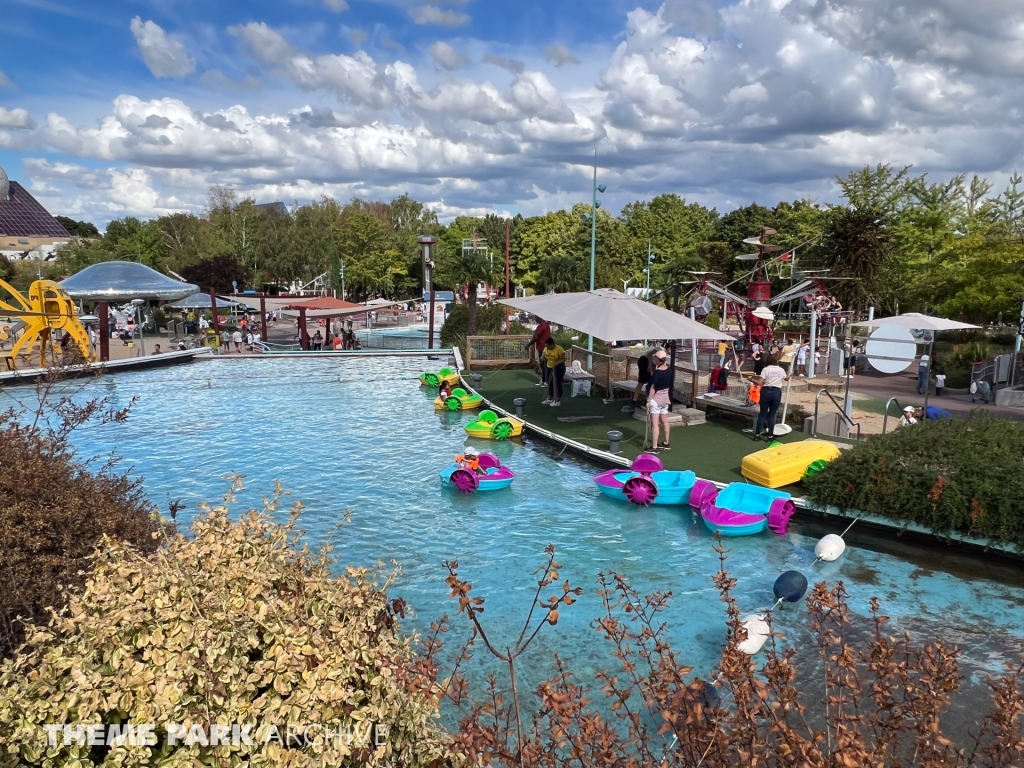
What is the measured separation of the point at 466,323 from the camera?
30266 mm

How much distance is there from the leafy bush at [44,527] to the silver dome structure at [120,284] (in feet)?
87.1

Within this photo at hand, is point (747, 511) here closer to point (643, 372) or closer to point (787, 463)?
point (787, 463)

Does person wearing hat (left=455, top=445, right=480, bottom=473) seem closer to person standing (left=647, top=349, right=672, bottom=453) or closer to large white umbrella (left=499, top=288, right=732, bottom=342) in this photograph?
large white umbrella (left=499, top=288, right=732, bottom=342)

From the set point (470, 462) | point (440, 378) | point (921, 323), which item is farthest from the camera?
point (440, 378)

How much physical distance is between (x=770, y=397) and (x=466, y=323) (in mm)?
18712

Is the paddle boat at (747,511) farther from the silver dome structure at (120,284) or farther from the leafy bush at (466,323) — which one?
the silver dome structure at (120,284)

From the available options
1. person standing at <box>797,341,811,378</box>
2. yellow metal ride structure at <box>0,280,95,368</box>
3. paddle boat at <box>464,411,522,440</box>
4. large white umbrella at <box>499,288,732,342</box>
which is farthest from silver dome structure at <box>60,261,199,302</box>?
person standing at <box>797,341,811,378</box>

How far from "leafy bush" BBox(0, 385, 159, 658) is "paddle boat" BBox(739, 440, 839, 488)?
8.33 m

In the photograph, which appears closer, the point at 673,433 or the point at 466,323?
the point at 673,433

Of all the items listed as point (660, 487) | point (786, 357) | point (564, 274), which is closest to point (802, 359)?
point (786, 357)

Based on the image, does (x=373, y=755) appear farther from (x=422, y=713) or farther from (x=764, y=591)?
(x=764, y=591)

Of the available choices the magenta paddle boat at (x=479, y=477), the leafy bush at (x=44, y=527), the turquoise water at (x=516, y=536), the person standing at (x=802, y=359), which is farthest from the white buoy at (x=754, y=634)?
the person standing at (x=802, y=359)

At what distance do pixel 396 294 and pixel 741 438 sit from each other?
2606 inches

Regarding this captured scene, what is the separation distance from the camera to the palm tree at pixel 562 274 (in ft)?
129
